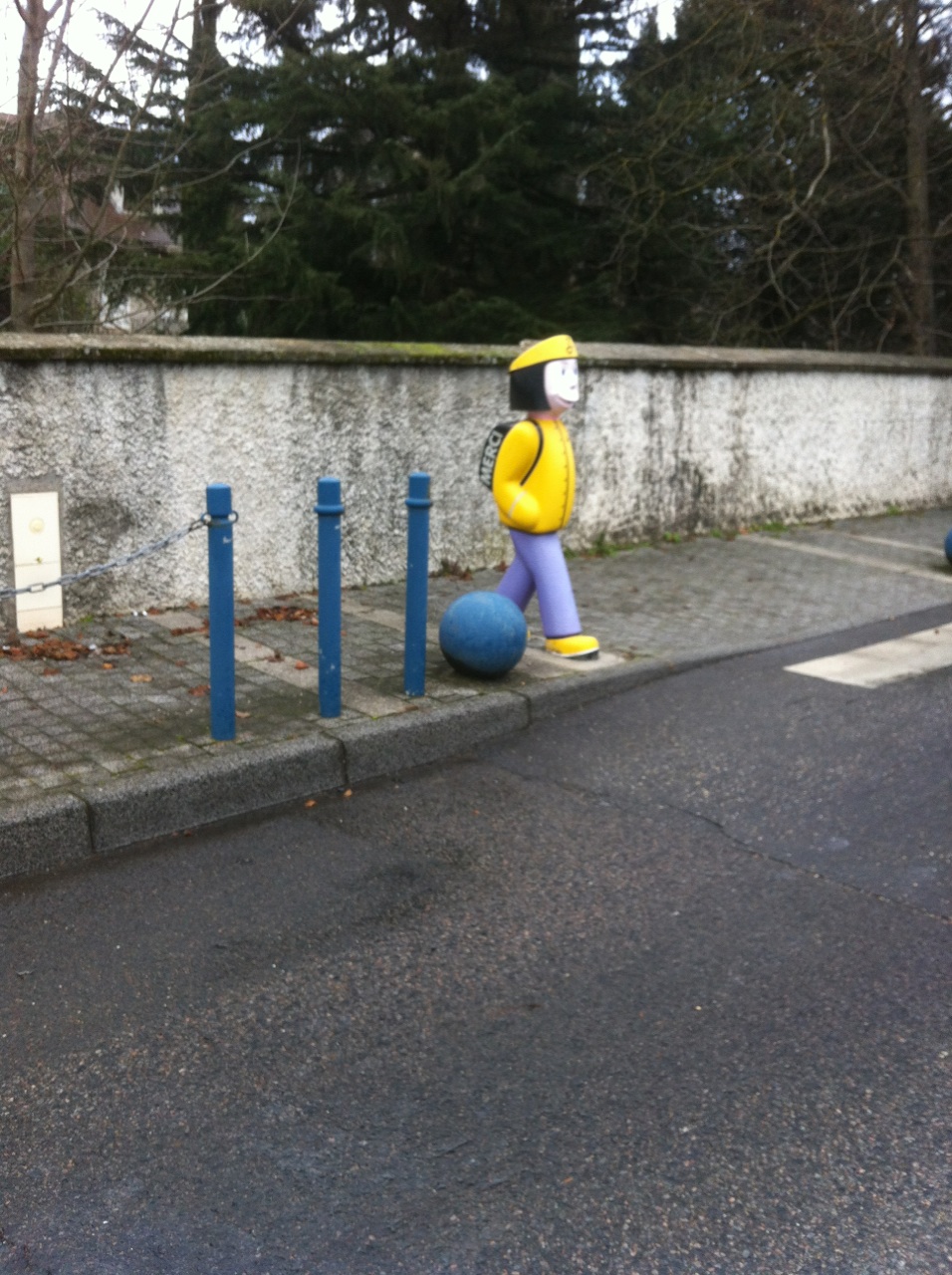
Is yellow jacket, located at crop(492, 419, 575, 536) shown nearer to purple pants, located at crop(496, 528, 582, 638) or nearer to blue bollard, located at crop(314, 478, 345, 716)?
purple pants, located at crop(496, 528, 582, 638)

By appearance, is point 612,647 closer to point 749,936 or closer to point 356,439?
point 356,439

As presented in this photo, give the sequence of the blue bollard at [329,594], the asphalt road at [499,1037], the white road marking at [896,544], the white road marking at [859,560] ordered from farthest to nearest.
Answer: the white road marking at [896,544] → the white road marking at [859,560] → the blue bollard at [329,594] → the asphalt road at [499,1037]

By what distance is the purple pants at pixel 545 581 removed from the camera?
7039mm

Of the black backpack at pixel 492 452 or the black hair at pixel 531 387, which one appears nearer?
the black hair at pixel 531 387

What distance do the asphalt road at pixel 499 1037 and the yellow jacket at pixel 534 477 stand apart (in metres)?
1.78

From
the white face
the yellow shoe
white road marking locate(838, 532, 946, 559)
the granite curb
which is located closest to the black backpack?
the white face

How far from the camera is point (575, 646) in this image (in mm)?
7164

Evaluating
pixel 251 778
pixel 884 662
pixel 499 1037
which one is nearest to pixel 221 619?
pixel 251 778

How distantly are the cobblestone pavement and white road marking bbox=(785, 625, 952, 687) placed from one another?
42 cm

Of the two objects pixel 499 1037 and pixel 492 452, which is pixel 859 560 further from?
pixel 499 1037

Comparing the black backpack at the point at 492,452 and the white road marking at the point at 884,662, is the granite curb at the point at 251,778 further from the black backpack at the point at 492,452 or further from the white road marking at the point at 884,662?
the white road marking at the point at 884,662

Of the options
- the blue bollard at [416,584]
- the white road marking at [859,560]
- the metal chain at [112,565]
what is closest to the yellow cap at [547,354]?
the blue bollard at [416,584]

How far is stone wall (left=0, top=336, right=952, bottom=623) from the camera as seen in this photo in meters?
7.37

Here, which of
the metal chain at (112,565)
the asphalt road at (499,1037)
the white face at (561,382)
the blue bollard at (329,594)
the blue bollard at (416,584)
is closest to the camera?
the asphalt road at (499,1037)
